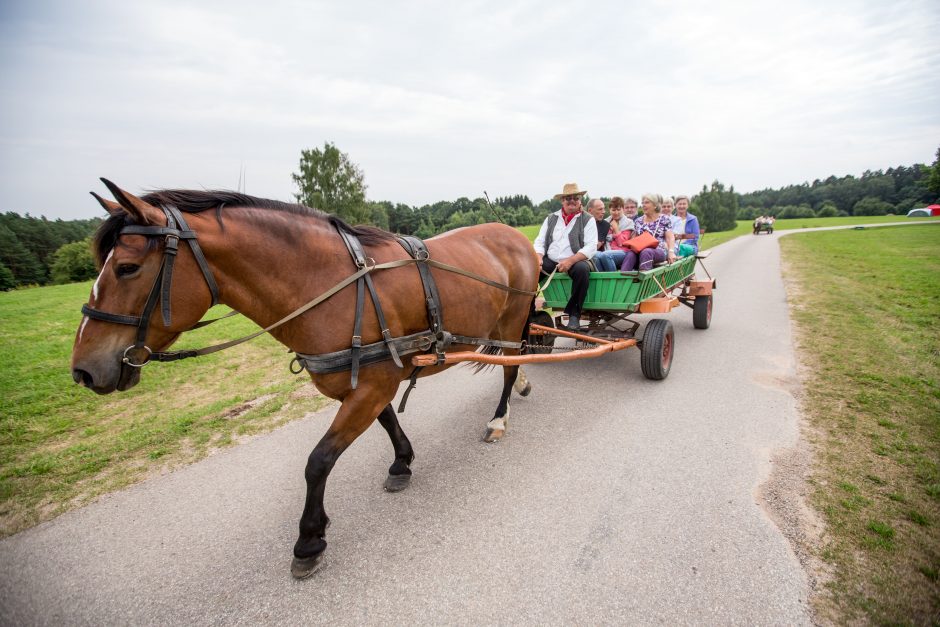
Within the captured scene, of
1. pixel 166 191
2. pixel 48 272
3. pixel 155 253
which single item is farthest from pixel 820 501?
pixel 48 272

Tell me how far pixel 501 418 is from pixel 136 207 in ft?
10.2

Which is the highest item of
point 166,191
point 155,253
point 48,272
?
point 166,191

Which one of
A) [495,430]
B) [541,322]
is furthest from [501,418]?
[541,322]

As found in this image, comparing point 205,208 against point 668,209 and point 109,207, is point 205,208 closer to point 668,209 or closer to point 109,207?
point 109,207

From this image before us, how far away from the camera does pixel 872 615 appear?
194cm

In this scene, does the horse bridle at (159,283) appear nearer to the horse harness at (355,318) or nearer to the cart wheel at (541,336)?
the horse harness at (355,318)

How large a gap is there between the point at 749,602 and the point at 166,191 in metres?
3.72

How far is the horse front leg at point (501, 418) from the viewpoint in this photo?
3.72 metres

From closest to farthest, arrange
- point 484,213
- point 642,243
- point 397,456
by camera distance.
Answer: point 397,456 → point 642,243 → point 484,213

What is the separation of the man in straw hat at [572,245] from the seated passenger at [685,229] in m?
2.98

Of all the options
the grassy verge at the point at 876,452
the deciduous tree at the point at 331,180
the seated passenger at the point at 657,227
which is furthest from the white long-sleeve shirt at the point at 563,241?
the deciduous tree at the point at 331,180

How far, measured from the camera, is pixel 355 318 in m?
2.39

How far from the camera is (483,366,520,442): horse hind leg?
372 centimetres

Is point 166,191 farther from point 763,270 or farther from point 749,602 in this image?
point 763,270
